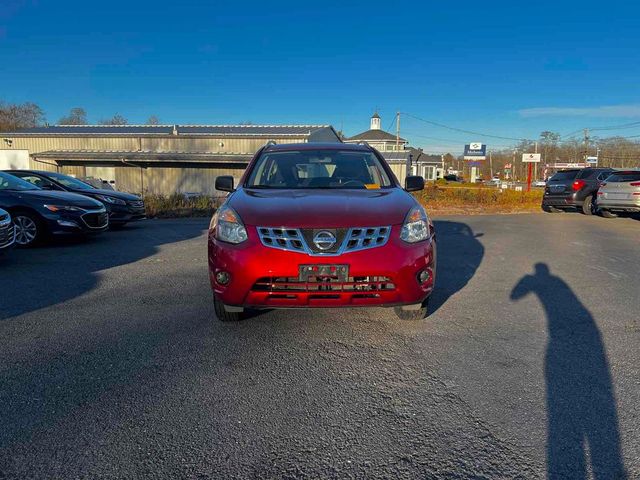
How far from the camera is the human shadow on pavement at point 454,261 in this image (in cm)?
533

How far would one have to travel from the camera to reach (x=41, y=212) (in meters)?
8.13

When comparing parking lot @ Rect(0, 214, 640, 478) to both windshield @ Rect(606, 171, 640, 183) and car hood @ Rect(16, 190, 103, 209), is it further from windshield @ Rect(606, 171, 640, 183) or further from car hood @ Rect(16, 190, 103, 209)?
windshield @ Rect(606, 171, 640, 183)

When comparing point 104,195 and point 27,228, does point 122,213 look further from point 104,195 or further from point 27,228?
point 27,228

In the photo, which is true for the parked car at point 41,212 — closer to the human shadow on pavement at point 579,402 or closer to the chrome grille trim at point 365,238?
the chrome grille trim at point 365,238

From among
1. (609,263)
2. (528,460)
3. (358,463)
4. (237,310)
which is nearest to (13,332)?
(237,310)

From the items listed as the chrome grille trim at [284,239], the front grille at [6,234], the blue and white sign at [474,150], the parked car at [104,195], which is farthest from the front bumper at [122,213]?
the blue and white sign at [474,150]

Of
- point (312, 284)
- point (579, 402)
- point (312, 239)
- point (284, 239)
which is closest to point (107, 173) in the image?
point (284, 239)

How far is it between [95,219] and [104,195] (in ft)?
8.87

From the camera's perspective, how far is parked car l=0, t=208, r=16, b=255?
6.42 metres

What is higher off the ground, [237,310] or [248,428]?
[237,310]

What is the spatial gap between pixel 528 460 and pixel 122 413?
216cm

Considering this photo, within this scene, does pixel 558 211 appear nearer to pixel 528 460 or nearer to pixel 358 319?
pixel 358 319

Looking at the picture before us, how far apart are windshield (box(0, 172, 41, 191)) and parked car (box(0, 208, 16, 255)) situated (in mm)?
2220

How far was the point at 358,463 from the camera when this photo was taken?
2166 millimetres
